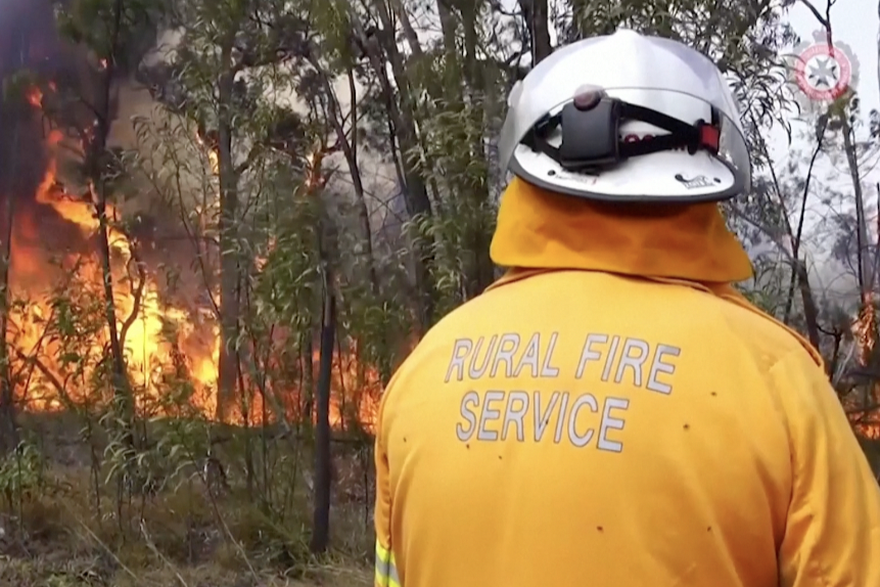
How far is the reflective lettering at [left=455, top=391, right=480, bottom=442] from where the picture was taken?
2.94 ft

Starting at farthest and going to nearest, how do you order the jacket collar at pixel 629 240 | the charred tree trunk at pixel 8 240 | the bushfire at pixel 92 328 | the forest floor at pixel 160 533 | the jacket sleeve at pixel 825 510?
1. the charred tree trunk at pixel 8 240
2. the bushfire at pixel 92 328
3. the forest floor at pixel 160 533
4. the jacket collar at pixel 629 240
5. the jacket sleeve at pixel 825 510

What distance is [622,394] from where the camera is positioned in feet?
2.73

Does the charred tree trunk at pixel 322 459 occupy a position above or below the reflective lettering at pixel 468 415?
below

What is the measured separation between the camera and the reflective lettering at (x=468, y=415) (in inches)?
35.2

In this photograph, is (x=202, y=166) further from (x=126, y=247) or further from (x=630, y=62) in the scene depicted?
(x=630, y=62)

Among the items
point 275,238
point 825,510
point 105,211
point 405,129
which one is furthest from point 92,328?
point 825,510

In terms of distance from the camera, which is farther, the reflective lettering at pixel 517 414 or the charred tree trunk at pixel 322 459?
the charred tree trunk at pixel 322 459

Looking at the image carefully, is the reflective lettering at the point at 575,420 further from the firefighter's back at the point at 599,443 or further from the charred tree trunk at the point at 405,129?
the charred tree trunk at the point at 405,129

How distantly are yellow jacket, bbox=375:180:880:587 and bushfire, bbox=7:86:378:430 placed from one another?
9.74 feet

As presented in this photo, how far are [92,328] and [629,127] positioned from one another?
3.83 meters


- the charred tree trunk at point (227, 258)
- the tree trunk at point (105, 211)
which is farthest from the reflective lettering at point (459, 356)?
the tree trunk at point (105, 211)

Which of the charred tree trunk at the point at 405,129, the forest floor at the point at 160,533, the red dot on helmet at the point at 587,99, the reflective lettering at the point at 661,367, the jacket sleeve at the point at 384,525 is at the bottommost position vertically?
the forest floor at the point at 160,533

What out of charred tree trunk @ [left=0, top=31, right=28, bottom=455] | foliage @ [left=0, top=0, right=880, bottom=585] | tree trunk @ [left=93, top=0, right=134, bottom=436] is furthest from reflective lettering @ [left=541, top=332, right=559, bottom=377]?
charred tree trunk @ [left=0, top=31, right=28, bottom=455]

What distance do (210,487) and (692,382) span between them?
3.51 metres
